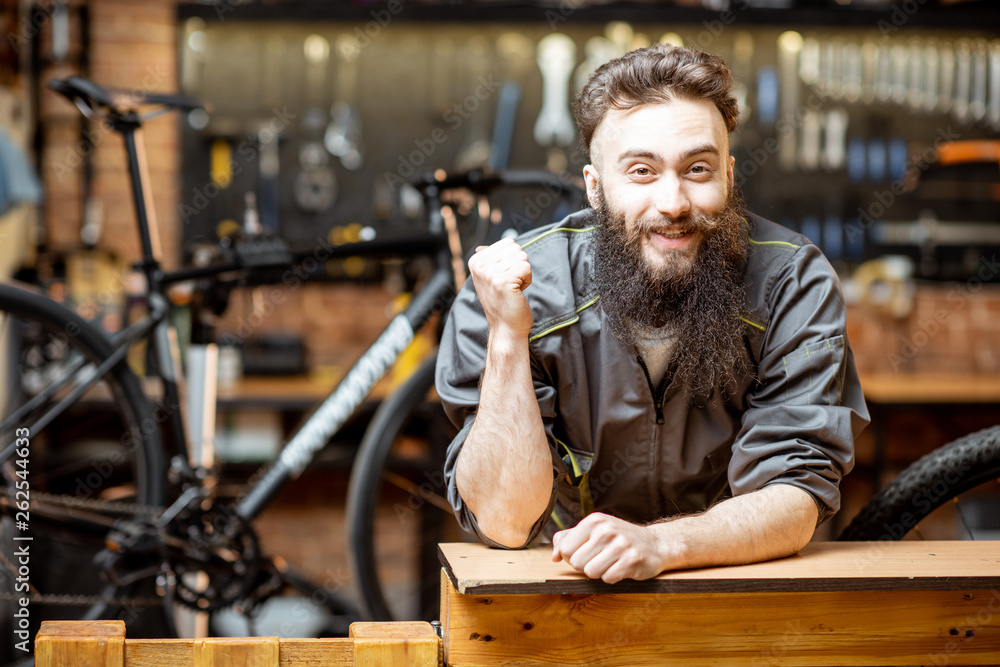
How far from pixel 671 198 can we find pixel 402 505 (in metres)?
2.34

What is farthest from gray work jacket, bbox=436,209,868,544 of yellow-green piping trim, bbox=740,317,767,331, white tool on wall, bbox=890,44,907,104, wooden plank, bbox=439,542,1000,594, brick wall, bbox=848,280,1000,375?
white tool on wall, bbox=890,44,907,104

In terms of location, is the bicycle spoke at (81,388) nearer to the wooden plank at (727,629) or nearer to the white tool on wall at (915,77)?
the wooden plank at (727,629)

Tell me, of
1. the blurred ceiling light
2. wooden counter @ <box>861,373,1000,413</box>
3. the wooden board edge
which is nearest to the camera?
the wooden board edge

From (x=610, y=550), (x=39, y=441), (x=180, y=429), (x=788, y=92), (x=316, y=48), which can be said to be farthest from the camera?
(x=788, y=92)

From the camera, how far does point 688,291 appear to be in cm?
134

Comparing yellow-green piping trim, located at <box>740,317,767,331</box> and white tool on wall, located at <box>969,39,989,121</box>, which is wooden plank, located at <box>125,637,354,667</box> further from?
white tool on wall, located at <box>969,39,989,121</box>

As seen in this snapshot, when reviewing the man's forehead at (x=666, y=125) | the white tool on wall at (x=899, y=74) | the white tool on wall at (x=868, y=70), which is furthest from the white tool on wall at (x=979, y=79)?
the man's forehead at (x=666, y=125)

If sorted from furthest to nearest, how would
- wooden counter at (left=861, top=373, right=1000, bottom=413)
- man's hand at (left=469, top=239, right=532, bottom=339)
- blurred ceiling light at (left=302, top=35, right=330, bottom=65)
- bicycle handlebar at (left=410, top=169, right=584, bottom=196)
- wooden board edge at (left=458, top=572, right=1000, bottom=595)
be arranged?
blurred ceiling light at (left=302, top=35, right=330, bottom=65)
wooden counter at (left=861, top=373, right=1000, bottom=413)
bicycle handlebar at (left=410, top=169, right=584, bottom=196)
man's hand at (left=469, top=239, right=532, bottom=339)
wooden board edge at (left=458, top=572, right=1000, bottom=595)

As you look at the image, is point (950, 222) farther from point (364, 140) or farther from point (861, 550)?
point (861, 550)

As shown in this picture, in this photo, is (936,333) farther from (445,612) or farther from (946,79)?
(445,612)

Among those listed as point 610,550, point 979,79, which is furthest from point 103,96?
point 979,79

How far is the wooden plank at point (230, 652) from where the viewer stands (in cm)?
107

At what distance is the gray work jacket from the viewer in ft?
4.21

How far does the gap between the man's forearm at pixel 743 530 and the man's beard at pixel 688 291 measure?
0.69ft
